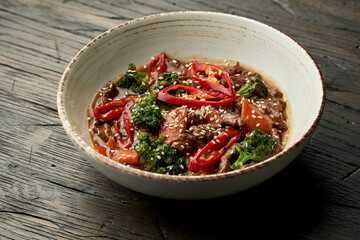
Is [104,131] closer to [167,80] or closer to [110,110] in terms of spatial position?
[110,110]

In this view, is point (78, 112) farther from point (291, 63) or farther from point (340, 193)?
point (340, 193)

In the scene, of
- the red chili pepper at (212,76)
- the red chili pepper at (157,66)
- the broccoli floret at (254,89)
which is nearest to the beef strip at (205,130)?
the red chili pepper at (212,76)

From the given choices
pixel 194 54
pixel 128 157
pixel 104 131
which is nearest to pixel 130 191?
pixel 128 157

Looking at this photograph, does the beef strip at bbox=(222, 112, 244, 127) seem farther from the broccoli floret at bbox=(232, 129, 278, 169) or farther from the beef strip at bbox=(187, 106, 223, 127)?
the broccoli floret at bbox=(232, 129, 278, 169)

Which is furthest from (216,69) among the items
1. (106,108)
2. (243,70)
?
(106,108)

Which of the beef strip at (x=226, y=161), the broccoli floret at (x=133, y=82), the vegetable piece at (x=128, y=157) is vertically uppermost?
the beef strip at (x=226, y=161)

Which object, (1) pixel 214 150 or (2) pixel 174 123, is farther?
(2) pixel 174 123

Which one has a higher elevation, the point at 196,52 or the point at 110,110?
the point at 196,52

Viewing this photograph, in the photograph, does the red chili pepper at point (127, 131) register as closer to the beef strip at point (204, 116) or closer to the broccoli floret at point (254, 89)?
the beef strip at point (204, 116)

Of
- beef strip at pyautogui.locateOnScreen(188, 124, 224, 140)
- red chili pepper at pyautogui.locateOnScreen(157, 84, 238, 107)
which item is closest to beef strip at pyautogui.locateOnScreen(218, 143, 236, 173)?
beef strip at pyautogui.locateOnScreen(188, 124, 224, 140)
